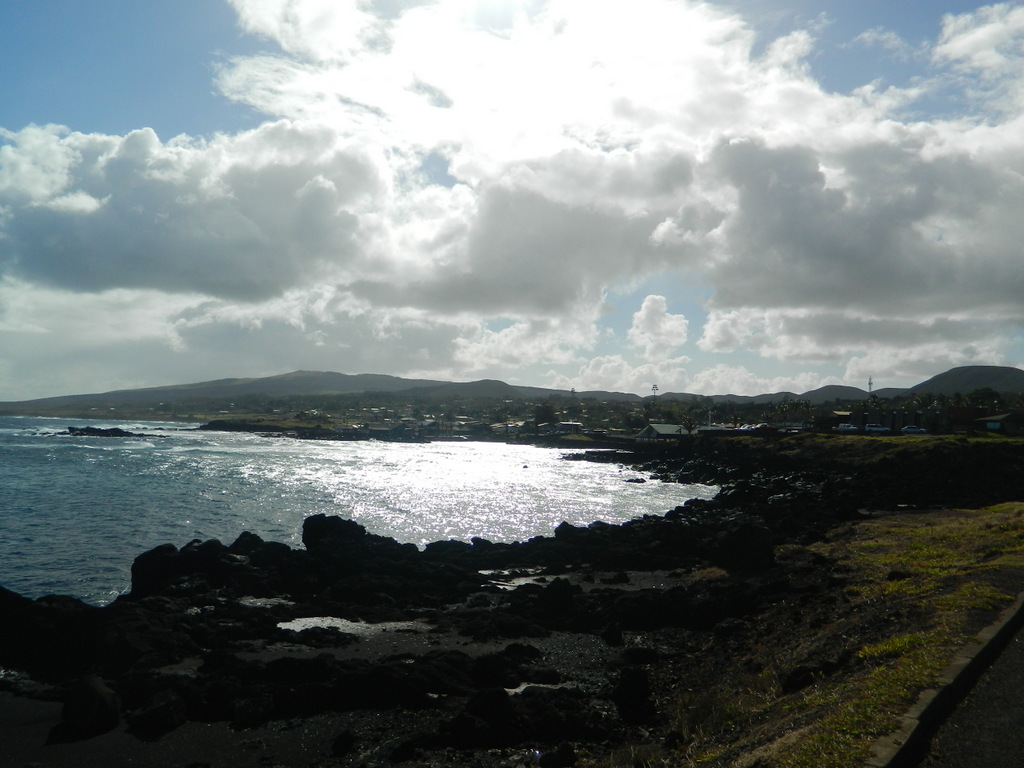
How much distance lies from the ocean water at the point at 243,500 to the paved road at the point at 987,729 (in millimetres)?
24666

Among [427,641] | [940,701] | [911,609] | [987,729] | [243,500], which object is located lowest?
[243,500]

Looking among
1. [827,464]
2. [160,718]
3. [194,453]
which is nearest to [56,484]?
[194,453]

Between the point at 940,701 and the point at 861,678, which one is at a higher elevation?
the point at 940,701

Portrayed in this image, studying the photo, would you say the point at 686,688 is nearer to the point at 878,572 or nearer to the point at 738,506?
the point at 878,572

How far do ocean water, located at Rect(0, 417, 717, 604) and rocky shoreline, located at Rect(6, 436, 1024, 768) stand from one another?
6651mm

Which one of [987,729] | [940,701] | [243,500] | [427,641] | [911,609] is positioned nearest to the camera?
[987,729]

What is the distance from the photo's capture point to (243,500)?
52125 millimetres

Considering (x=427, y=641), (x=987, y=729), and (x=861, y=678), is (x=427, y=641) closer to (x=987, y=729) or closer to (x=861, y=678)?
(x=861, y=678)

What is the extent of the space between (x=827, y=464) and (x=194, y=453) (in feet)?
255

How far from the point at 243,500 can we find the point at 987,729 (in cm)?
5085

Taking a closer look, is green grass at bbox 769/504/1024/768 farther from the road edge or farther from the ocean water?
the ocean water

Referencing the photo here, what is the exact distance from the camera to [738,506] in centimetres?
4669

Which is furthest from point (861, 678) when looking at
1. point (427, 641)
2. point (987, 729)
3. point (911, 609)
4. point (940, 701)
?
point (427, 641)

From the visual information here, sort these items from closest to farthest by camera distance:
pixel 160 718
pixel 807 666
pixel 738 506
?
1. pixel 807 666
2. pixel 160 718
3. pixel 738 506
